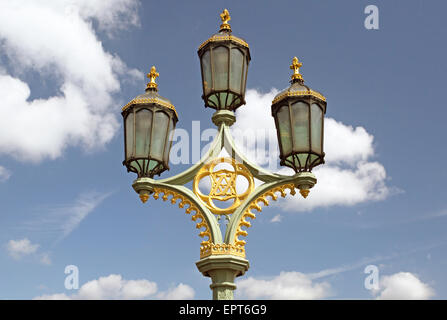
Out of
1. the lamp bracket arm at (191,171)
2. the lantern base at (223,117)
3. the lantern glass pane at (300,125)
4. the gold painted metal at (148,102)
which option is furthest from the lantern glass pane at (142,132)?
the lantern glass pane at (300,125)

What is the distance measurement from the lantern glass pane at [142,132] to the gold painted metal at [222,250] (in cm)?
152

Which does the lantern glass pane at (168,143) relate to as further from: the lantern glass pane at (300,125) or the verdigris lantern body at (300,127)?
the lantern glass pane at (300,125)

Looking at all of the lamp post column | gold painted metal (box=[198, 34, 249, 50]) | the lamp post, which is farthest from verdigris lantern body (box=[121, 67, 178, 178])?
the lamp post column

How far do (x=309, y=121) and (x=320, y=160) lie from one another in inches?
21.2

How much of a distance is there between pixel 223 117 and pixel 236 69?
74cm

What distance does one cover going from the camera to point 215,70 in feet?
25.3

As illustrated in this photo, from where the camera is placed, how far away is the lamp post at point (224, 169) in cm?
668

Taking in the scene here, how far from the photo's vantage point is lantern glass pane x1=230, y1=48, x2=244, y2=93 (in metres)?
7.69

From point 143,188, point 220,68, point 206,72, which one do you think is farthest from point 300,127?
point 143,188
